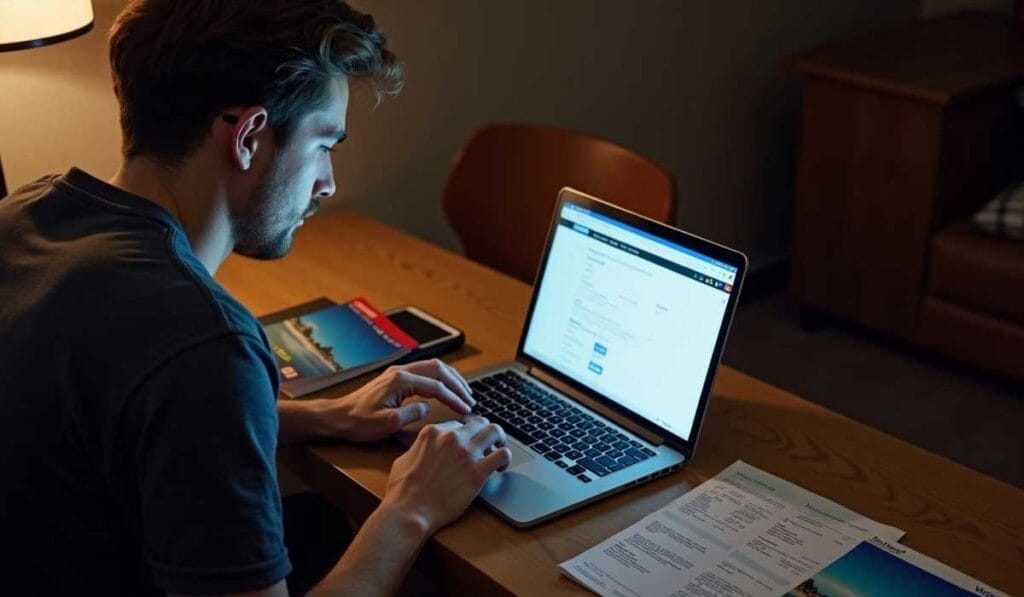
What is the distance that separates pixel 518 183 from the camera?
223cm

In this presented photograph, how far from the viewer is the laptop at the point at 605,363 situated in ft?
4.49

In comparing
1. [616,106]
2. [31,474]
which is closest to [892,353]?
[616,106]

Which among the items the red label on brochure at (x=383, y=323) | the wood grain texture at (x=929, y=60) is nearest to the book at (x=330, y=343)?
the red label on brochure at (x=383, y=323)

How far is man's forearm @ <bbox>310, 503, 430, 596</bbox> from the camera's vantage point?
A: 3.93ft

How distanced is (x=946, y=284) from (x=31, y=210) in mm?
2259

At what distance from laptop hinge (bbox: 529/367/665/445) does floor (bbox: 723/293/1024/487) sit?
1.44 metres

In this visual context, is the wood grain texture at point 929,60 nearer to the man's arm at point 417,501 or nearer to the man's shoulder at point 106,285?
the man's arm at point 417,501

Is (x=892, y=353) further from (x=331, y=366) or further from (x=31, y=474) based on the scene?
(x=31, y=474)

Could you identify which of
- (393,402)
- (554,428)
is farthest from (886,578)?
(393,402)

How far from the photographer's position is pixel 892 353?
317 cm

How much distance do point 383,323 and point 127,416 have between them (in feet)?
2.39

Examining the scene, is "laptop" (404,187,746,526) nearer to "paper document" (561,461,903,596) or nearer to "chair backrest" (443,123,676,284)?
"paper document" (561,461,903,596)

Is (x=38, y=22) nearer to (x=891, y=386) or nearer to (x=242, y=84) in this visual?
(x=242, y=84)

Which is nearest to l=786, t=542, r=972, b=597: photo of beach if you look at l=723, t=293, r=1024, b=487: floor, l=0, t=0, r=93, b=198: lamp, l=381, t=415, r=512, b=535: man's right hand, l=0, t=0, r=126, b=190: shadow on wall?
l=381, t=415, r=512, b=535: man's right hand
